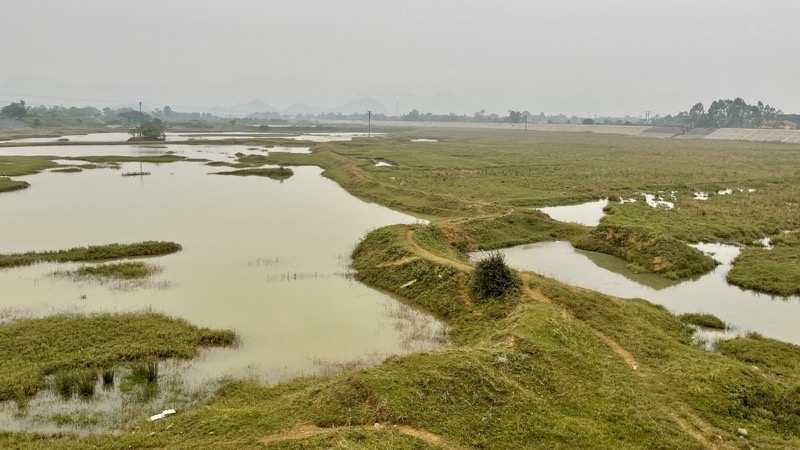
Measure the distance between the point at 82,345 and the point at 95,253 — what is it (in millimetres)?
8697

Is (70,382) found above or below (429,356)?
below

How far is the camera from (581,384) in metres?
10.3

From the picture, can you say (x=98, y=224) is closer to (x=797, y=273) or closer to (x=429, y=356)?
(x=429, y=356)

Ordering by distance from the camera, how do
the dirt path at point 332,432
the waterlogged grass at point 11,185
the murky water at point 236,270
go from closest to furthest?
the dirt path at point 332,432
the murky water at point 236,270
the waterlogged grass at point 11,185

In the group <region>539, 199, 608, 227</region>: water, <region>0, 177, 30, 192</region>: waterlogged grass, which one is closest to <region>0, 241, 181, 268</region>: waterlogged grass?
<region>0, 177, 30, 192</region>: waterlogged grass

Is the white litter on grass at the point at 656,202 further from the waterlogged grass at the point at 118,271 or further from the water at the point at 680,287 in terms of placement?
the waterlogged grass at the point at 118,271

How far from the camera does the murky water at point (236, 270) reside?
1343 centimetres

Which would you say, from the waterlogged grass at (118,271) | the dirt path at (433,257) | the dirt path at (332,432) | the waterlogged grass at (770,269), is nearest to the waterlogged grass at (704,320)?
the waterlogged grass at (770,269)

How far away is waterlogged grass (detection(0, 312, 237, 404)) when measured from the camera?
35.1ft

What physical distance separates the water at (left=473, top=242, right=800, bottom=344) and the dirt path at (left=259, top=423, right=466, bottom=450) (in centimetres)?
1094

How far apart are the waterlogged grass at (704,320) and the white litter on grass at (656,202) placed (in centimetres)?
1675

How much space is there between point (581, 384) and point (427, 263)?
8.02m

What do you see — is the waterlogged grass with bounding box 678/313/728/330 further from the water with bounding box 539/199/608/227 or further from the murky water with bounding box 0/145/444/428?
the water with bounding box 539/199/608/227

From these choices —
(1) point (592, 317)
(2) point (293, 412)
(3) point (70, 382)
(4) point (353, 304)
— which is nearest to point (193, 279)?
(4) point (353, 304)
